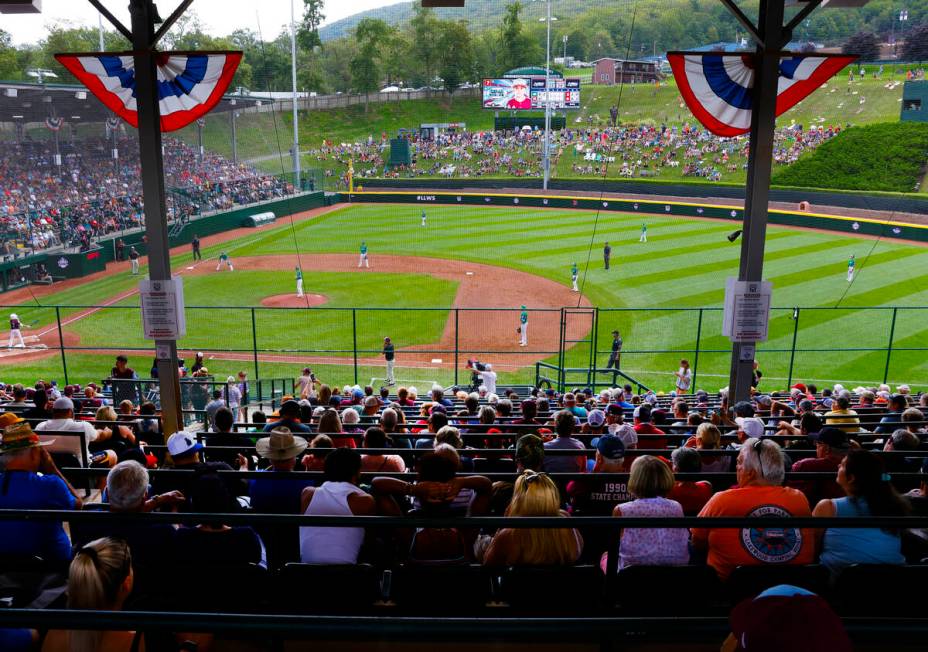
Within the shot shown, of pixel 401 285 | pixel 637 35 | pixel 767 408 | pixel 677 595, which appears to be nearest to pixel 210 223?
pixel 401 285

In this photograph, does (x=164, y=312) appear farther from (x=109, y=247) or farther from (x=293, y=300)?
(x=109, y=247)

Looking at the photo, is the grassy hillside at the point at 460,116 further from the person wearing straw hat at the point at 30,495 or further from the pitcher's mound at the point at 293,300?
the person wearing straw hat at the point at 30,495

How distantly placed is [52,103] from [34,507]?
3936 cm

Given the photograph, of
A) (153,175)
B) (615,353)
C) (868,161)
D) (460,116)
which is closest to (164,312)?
(153,175)

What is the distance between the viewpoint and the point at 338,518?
2.62 metres

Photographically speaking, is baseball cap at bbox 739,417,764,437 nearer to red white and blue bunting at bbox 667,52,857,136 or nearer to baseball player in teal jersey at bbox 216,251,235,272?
red white and blue bunting at bbox 667,52,857,136

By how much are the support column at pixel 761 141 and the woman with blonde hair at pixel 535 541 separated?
5.24m

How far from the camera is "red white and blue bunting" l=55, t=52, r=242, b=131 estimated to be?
7891 mm

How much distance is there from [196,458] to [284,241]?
37.5 meters

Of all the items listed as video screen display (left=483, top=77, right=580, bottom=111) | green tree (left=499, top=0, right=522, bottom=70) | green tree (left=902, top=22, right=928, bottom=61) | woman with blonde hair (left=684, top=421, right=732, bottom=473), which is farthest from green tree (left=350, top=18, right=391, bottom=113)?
woman with blonde hair (left=684, top=421, right=732, bottom=473)

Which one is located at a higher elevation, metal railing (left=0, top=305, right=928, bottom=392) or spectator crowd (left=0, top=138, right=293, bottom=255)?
spectator crowd (left=0, top=138, right=293, bottom=255)

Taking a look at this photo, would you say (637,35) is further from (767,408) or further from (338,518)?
(338,518)

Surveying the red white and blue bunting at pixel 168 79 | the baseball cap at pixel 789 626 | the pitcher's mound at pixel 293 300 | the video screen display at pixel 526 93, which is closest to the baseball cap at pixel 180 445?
the red white and blue bunting at pixel 168 79

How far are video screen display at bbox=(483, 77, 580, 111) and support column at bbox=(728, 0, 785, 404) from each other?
45.1 m
